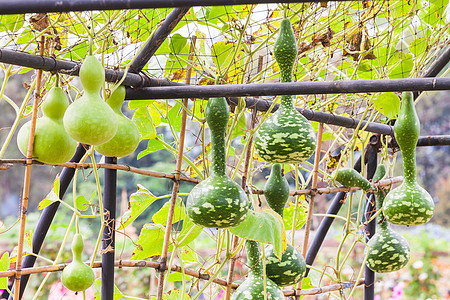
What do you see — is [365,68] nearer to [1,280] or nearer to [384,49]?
[384,49]

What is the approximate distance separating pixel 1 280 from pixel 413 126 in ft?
2.68

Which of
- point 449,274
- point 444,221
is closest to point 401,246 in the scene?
point 449,274

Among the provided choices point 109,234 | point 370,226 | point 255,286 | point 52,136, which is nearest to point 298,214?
point 370,226

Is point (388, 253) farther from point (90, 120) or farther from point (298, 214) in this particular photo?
point (90, 120)

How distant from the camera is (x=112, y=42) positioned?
33.0 inches

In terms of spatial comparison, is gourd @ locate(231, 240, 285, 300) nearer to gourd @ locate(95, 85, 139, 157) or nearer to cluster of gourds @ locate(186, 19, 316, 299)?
cluster of gourds @ locate(186, 19, 316, 299)

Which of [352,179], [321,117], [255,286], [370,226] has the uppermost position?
[321,117]

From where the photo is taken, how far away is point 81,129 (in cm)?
46

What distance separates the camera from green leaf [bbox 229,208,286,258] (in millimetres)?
720

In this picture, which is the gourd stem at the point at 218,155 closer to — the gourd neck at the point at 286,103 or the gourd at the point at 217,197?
the gourd at the point at 217,197

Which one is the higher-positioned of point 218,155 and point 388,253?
point 218,155

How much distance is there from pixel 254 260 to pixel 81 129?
19.4 inches

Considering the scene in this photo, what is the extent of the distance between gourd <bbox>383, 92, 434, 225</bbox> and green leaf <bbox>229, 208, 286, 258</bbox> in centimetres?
33

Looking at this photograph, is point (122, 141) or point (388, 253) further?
point (388, 253)
